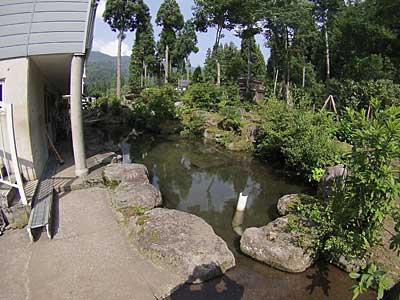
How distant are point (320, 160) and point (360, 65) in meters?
15.6

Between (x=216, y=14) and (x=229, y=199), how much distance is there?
61.7 ft

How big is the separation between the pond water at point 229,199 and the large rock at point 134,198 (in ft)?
4.08

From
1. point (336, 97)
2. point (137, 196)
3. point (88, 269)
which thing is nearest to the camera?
point (88, 269)

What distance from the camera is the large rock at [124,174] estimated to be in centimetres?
740

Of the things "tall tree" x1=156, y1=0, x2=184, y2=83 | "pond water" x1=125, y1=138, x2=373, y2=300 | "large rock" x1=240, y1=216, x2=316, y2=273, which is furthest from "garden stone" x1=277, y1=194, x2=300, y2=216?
"tall tree" x1=156, y1=0, x2=184, y2=83

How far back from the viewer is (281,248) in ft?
16.3

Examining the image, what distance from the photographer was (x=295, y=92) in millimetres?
20594

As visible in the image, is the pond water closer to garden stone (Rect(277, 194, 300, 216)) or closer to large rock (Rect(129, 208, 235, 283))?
large rock (Rect(129, 208, 235, 283))

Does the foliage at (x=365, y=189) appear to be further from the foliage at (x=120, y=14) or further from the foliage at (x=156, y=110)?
the foliage at (x=120, y=14)

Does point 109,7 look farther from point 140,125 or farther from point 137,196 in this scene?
point 137,196

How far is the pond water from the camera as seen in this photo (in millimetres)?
4383

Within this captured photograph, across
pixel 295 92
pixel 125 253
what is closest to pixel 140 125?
pixel 295 92

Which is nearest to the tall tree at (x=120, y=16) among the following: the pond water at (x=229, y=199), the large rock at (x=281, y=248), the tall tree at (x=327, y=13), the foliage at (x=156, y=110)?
the foliage at (x=156, y=110)

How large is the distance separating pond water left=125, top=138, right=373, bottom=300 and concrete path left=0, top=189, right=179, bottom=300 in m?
0.67
